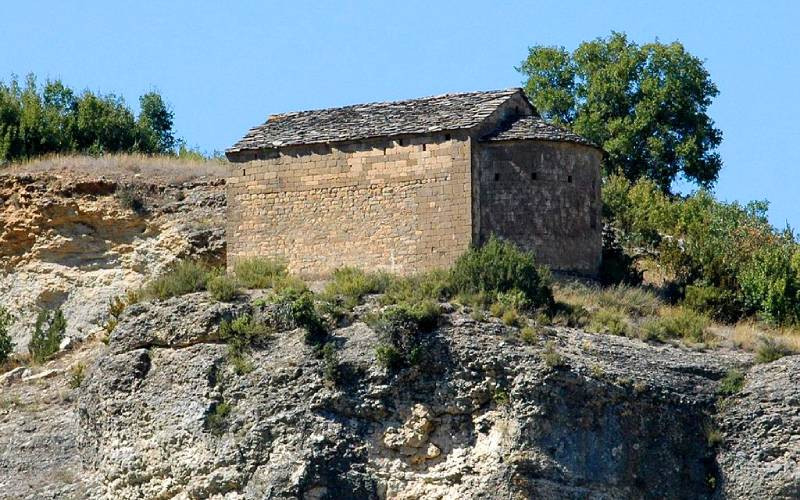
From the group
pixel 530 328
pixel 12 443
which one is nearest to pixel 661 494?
pixel 530 328

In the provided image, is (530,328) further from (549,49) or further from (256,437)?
(549,49)

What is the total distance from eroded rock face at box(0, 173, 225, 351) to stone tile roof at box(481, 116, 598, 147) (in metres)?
6.77

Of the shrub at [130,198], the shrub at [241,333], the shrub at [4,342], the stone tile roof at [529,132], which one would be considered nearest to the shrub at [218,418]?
the shrub at [241,333]

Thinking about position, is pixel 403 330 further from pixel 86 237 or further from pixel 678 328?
pixel 86 237

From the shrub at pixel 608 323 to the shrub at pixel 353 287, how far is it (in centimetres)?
383

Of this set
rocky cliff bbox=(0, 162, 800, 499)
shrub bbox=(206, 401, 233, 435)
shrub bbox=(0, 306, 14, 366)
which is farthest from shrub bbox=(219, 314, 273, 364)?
shrub bbox=(0, 306, 14, 366)

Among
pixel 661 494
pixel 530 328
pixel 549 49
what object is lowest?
pixel 661 494

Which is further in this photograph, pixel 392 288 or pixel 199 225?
pixel 199 225

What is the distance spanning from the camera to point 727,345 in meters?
38.9

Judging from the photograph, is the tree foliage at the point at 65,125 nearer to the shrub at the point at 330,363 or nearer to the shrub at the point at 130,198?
the shrub at the point at 130,198

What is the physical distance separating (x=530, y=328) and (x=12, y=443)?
378 inches

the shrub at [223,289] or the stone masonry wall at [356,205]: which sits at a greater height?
the stone masonry wall at [356,205]

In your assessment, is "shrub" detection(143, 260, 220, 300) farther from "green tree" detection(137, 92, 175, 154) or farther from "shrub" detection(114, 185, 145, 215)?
"green tree" detection(137, 92, 175, 154)

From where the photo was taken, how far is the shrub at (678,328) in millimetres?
38812
